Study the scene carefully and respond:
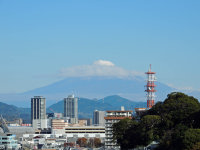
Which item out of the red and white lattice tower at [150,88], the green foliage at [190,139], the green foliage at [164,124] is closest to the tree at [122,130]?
the green foliage at [164,124]

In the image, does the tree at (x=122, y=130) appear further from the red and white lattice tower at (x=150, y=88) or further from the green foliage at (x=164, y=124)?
the red and white lattice tower at (x=150, y=88)

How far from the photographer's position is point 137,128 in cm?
7444

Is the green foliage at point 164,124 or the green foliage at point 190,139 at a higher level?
the green foliage at point 164,124

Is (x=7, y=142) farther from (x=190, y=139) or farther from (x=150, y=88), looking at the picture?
(x=190, y=139)

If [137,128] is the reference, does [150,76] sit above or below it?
above

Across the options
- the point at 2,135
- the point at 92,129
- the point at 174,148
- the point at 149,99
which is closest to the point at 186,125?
the point at 174,148

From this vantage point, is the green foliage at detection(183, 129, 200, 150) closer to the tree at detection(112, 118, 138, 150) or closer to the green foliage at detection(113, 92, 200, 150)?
the green foliage at detection(113, 92, 200, 150)

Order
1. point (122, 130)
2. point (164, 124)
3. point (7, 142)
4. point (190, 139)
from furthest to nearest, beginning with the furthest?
1. point (7, 142)
2. point (122, 130)
3. point (164, 124)
4. point (190, 139)

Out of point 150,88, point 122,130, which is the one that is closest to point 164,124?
point 122,130

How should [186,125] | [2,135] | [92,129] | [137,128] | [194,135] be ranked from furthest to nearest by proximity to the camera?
[92,129], [2,135], [137,128], [186,125], [194,135]

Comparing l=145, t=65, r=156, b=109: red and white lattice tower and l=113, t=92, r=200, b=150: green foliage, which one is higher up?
l=145, t=65, r=156, b=109: red and white lattice tower

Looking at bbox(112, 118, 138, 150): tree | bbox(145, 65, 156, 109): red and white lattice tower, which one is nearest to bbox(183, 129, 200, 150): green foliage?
bbox(112, 118, 138, 150): tree

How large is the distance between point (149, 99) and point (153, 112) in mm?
44222

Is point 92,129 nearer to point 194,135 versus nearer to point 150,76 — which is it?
point 150,76
